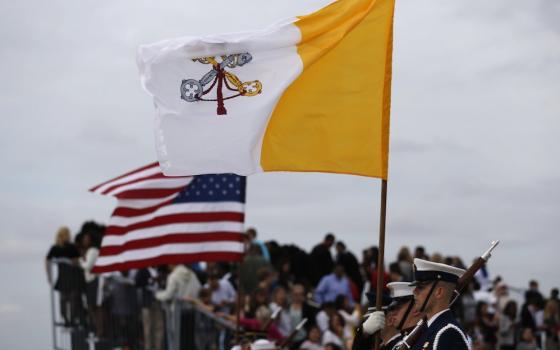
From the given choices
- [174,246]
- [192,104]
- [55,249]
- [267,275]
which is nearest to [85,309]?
[55,249]

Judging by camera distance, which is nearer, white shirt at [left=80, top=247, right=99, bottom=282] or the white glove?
the white glove

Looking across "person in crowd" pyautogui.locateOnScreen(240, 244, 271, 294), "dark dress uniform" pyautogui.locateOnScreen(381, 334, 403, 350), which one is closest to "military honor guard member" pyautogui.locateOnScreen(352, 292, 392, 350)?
"dark dress uniform" pyautogui.locateOnScreen(381, 334, 403, 350)

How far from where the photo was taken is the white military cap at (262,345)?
15344 millimetres

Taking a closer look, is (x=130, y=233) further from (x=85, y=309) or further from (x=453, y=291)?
(x=453, y=291)

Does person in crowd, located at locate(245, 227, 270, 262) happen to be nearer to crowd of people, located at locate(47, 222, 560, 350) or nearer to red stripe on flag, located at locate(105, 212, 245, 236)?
crowd of people, located at locate(47, 222, 560, 350)

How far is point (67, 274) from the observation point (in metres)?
21.6

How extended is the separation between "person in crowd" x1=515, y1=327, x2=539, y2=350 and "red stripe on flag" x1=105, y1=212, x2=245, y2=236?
309 inches

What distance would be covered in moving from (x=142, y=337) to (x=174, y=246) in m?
3.54

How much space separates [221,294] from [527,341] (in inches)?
262

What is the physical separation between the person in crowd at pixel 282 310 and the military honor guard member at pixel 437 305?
9.35 meters

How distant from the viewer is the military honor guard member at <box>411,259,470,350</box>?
29.0 feet

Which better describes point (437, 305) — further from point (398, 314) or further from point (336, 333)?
point (336, 333)

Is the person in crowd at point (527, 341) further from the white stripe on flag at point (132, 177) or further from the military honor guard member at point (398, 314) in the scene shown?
the military honor guard member at point (398, 314)

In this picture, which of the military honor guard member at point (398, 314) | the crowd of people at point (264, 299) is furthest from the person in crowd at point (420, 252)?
the military honor guard member at point (398, 314)
